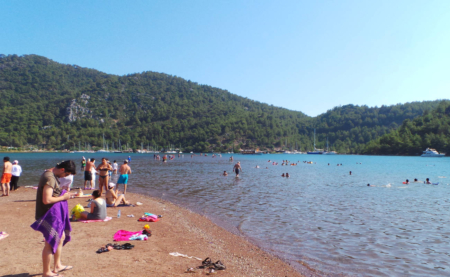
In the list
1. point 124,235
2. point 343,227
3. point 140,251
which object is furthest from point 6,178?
point 343,227

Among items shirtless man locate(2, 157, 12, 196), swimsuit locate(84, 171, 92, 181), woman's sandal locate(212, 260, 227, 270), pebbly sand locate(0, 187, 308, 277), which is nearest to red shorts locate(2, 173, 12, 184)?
shirtless man locate(2, 157, 12, 196)

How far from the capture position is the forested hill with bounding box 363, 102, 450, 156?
12416cm

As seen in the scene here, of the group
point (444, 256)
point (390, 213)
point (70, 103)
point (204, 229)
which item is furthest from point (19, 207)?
point (70, 103)

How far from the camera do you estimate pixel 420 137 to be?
132m

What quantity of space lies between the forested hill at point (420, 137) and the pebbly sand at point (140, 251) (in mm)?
145336

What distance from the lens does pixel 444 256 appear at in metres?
8.48

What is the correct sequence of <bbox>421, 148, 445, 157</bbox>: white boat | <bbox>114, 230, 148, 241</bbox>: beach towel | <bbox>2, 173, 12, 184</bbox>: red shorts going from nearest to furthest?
<bbox>114, 230, 148, 241</bbox>: beach towel < <bbox>2, 173, 12, 184</bbox>: red shorts < <bbox>421, 148, 445, 157</bbox>: white boat

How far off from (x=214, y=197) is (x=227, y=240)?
9202 millimetres

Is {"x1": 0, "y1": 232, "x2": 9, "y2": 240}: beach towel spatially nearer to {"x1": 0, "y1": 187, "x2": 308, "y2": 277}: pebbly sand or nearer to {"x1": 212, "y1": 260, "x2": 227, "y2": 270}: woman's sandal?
{"x1": 0, "y1": 187, "x2": 308, "y2": 277}: pebbly sand

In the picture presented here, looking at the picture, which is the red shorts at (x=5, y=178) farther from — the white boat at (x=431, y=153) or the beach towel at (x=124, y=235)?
the white boat at (x=431, y=153)

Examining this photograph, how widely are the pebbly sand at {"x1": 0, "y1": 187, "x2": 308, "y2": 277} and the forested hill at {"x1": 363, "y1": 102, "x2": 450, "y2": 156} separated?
477 ft

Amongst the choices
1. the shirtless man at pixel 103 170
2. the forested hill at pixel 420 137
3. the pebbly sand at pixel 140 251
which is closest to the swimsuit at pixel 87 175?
the shirtless man at pixel 103 170

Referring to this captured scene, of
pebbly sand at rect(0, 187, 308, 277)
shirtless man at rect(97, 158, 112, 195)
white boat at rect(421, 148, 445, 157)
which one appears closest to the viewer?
pebbly sand at rect(0, 187, 308, 277)

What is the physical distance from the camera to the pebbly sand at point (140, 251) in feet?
20.0
